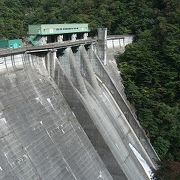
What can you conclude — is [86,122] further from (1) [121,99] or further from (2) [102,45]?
(2) [102,45]

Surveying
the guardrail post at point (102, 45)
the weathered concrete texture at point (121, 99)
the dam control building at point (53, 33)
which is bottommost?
the weathered concrete texture at point (121, 99)

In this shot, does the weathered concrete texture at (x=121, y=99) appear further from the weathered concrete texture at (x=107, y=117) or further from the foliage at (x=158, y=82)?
the foliage at (x=158, y=82)

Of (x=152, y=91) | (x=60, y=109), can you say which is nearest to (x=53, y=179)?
(x=60, y=109)

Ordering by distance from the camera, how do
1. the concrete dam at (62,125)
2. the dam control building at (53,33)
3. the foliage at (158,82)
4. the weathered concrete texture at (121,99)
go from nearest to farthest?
the concrete dam at (62,125) → the dam control building at (53,33) → the weathered concrete texture at (121,99) → the foliage at (158,82)

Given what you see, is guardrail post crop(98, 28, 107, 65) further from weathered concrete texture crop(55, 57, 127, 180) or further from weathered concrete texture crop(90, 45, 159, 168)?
weathered concrete texture crop(55, 57, 127, 180)

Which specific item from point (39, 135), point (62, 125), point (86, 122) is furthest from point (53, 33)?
point (39, 135)

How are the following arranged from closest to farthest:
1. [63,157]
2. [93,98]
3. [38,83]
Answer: [63,157] → [38,83] → [93,98]

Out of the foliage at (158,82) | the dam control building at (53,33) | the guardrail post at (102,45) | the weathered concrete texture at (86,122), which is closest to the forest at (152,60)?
the foliage at (158,82)

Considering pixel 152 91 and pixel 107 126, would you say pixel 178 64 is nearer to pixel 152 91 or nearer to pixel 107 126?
pixel 152 91
